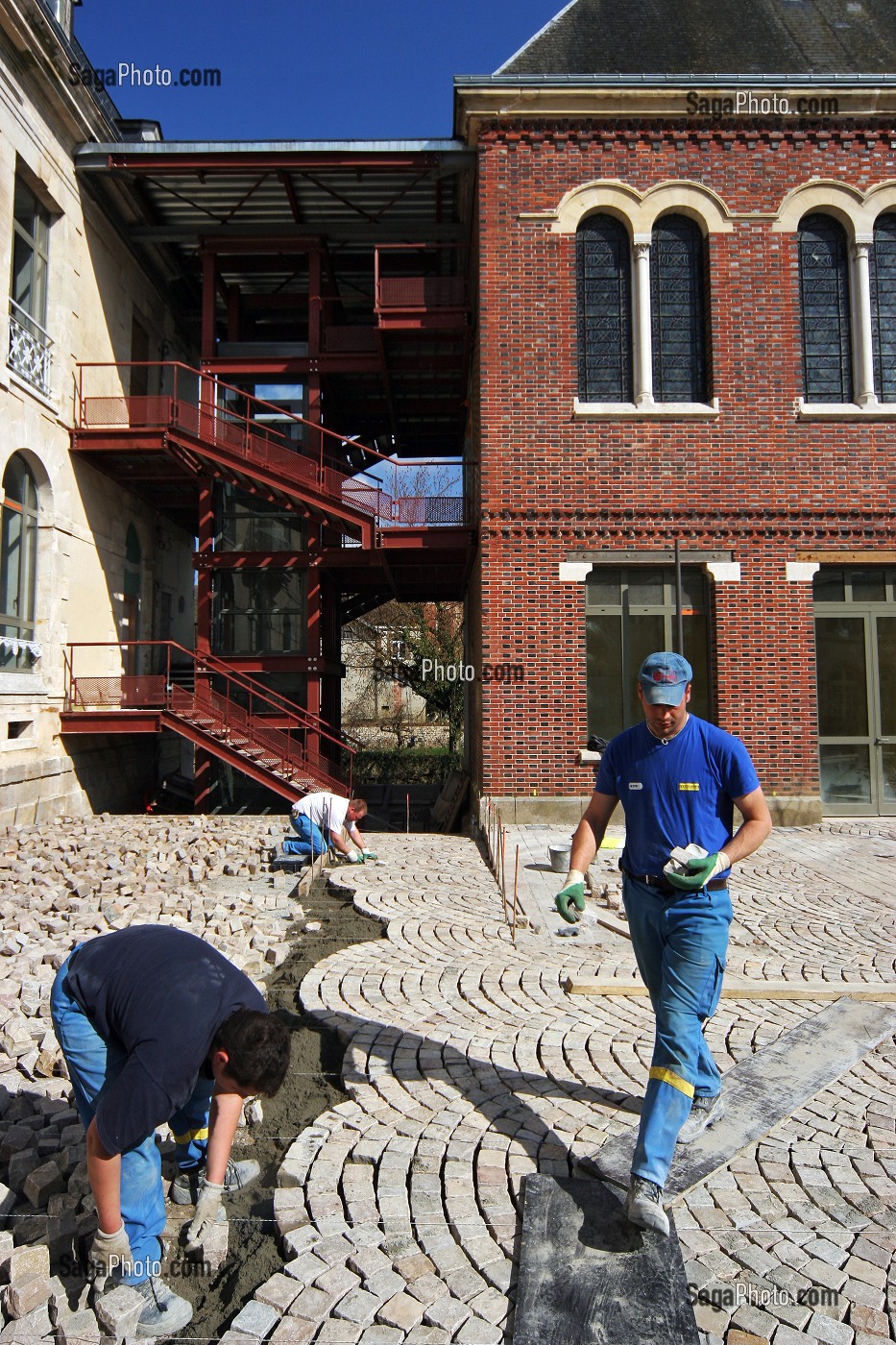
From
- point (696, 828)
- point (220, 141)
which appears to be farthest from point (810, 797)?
point (220, 141)

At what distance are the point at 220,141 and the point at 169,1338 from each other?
54.5 feet

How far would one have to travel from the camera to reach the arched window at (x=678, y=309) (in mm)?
12781

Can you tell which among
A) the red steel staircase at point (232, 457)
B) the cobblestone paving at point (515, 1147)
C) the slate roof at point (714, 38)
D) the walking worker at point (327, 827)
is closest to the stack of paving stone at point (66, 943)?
the walking worker at point (327, 827)

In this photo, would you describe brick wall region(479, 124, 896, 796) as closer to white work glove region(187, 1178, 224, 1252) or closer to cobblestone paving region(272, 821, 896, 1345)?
cobblestone paving region(272, 821, 896, 1345)

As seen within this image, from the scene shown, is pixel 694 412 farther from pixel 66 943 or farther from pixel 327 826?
pixel 66 943

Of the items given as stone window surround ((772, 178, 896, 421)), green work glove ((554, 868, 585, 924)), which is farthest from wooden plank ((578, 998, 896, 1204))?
stone window surround ((772, 178, 896, 421))

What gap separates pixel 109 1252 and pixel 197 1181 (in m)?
0.67

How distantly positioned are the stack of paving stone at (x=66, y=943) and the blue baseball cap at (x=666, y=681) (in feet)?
9.10

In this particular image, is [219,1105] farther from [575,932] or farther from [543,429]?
[543,429]

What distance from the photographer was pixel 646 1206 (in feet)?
9.58

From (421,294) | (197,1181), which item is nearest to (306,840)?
(197,1181)

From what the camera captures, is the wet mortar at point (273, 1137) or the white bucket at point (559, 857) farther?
the white bucket at point (559, 857)
